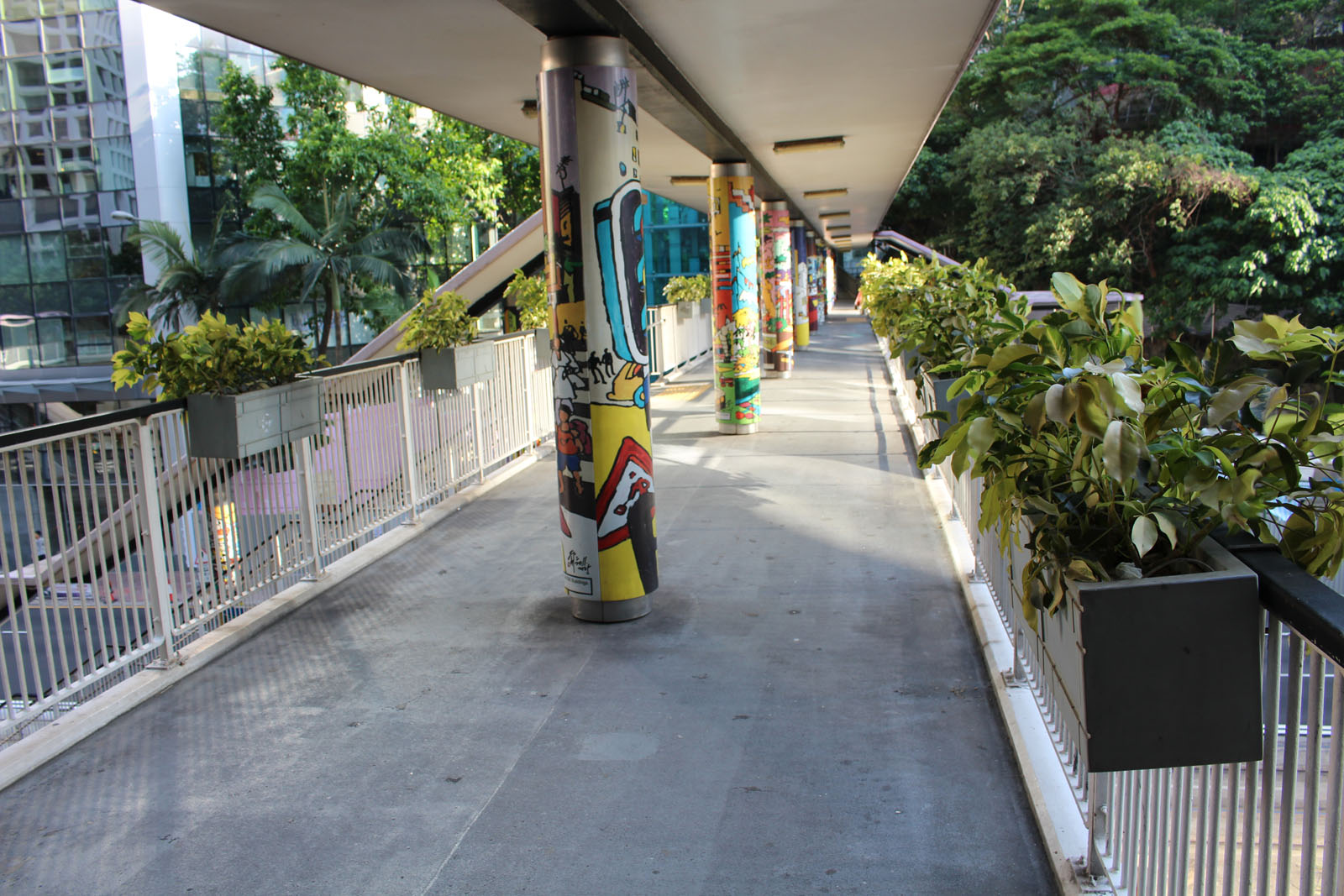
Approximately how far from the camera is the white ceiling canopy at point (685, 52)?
5.79 metres

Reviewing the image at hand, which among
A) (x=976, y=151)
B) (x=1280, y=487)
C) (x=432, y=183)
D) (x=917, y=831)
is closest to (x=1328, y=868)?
(x=1280, y=487)

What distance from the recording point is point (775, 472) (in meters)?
10.3

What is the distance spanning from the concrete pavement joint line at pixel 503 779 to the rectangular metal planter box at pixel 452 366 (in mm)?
3890

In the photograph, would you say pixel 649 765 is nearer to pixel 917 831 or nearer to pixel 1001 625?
pixel 917 831

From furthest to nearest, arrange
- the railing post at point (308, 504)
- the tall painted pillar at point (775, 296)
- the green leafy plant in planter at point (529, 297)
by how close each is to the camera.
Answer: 1. the tall painted pillar at point (775, 296)
2. the green leafy plant in planter at point (529, 297)
3. the railing post at point (308, 504)

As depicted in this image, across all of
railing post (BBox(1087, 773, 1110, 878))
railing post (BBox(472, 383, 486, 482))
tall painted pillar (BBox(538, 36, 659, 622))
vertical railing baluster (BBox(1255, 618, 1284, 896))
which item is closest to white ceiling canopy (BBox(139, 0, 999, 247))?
tall painted pillar (BBox(538, 36, 659, 622))

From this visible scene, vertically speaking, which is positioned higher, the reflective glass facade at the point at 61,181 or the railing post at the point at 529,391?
the reflective glass facade at the point at 61,181

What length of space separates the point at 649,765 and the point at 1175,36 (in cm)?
4035

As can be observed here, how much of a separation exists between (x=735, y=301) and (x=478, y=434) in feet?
14.0

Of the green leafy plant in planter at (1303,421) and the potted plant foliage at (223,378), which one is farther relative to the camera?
the potted plant foliage at (223,378)

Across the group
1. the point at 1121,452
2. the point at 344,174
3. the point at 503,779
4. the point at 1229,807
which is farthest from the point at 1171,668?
the point at 344,174

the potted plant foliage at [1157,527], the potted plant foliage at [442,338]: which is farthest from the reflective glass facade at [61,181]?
the potted plant foliage at [1157,527]

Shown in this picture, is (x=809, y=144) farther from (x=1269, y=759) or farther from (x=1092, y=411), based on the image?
(x=1269, y=759)

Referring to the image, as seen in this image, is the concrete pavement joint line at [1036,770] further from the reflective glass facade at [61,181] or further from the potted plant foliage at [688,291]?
the reflective glass facade at [61,181]
